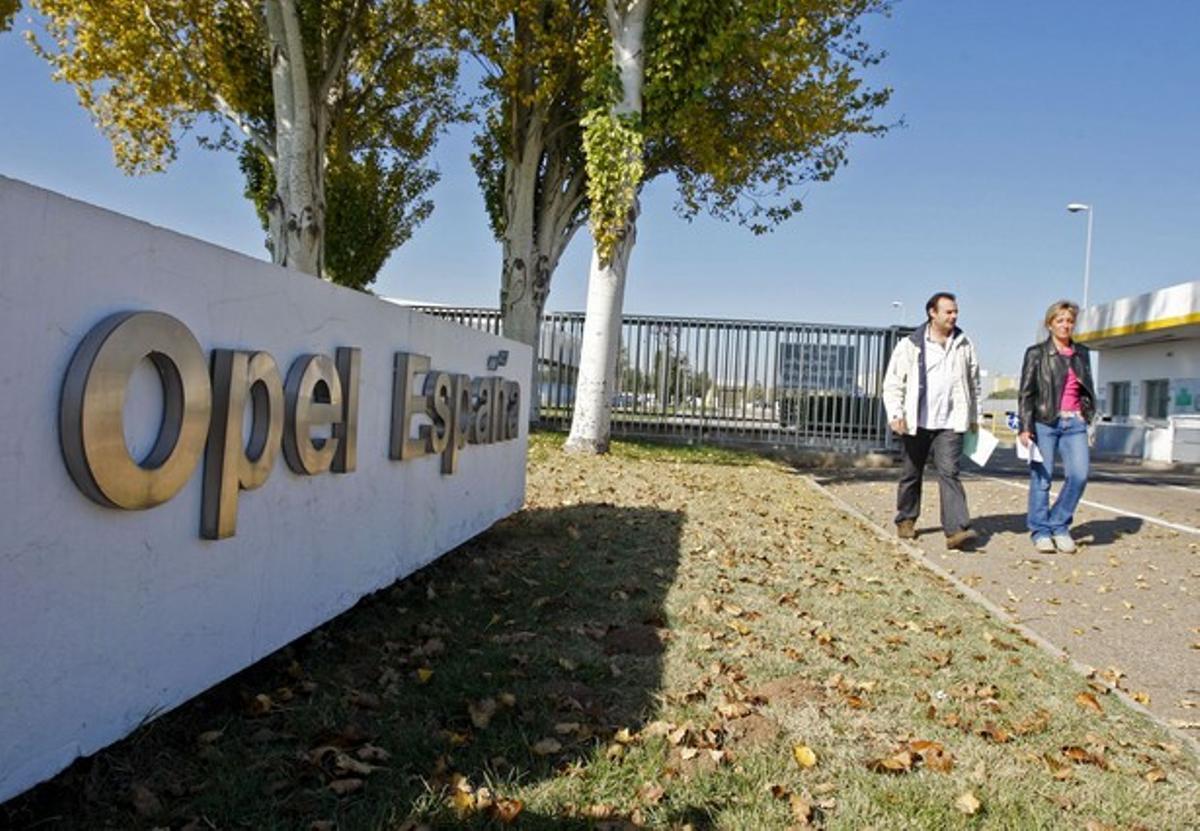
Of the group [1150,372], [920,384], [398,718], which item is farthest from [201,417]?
[1150,372]

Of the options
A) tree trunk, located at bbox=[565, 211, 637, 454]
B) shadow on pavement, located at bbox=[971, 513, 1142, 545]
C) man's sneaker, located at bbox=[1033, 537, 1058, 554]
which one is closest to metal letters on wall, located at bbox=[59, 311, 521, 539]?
man's sneaker, located at bbox=[1033, 537, 1058, 554]

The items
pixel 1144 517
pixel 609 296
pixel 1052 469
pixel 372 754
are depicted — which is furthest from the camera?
pixel 609 296

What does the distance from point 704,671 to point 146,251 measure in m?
2.85

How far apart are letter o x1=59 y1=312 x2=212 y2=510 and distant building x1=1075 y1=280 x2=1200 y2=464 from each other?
91.8 feet

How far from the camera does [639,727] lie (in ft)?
11.4

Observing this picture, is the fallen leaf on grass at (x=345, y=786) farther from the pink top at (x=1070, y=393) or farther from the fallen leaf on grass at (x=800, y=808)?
the pink top at (x=1070, y=393)

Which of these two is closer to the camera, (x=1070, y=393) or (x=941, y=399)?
(x=1070, y=393)

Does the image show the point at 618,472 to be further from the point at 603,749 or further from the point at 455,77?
the point at 455,77

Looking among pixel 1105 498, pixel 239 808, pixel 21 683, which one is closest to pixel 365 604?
pixel 239 808

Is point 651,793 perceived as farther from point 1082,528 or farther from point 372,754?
point 1082,528

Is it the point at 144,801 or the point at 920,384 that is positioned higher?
the point at 920,384

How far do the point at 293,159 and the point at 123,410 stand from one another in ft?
40.6

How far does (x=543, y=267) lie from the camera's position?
56.1 ft

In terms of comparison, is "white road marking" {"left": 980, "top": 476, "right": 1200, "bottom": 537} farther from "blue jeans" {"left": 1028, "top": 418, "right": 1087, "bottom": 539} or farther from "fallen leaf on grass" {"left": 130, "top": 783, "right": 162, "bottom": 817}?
"fallen leaf on grass" {"left": 130, "top": 783, "right": 162, "bottom": 817}
